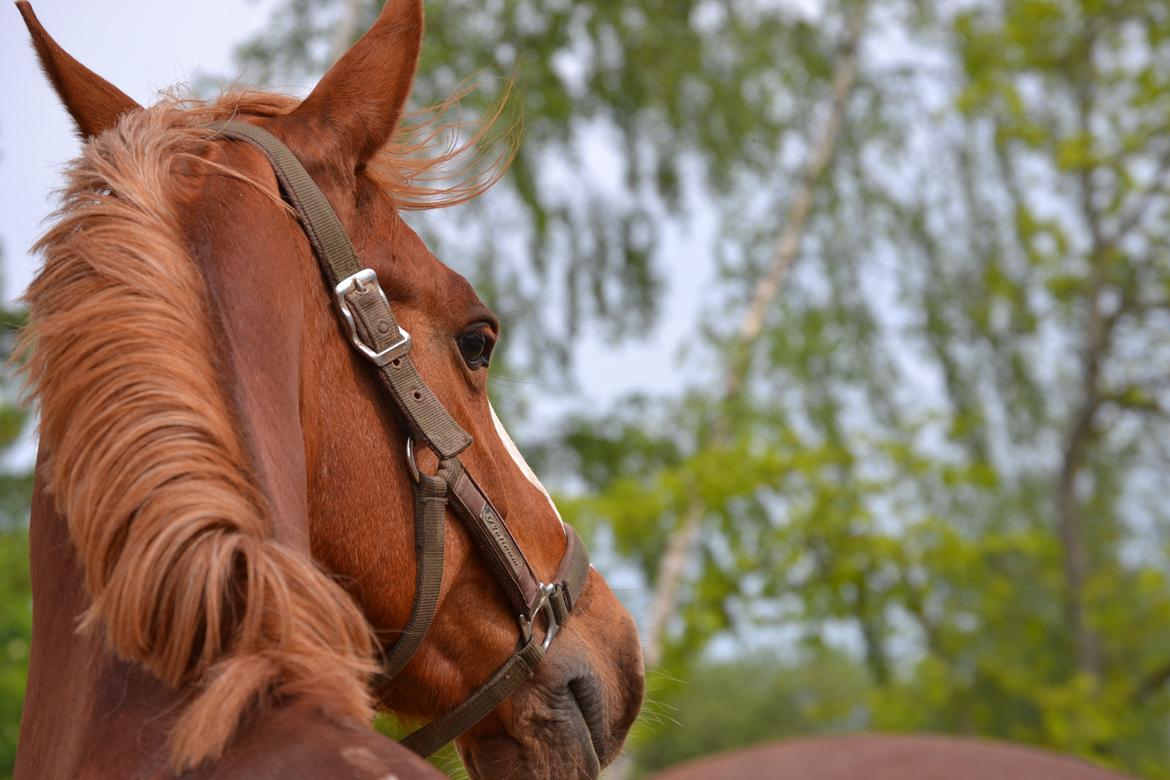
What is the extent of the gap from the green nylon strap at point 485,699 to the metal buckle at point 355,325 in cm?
56

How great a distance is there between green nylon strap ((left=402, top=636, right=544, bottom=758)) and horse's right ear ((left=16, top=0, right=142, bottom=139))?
1.07 meters

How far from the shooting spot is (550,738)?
192 centimetres

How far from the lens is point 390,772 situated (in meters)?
1.10

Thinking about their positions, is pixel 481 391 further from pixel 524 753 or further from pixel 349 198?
pixel 524 753

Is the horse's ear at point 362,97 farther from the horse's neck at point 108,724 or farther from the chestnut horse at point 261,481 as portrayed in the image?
the horse's neck at point 108,724

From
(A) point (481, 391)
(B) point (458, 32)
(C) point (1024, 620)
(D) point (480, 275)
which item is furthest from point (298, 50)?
(C) point (1024, 620)

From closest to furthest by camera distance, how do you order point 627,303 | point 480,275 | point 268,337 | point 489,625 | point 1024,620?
point 268,337 → point 489,625 → point 480,275 → point 627,303 → point 1024,620

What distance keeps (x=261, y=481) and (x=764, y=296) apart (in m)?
9.80

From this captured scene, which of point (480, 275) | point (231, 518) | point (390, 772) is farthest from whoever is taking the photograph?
point (480, 275)

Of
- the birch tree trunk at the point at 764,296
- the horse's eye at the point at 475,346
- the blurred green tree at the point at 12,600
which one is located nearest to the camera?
the horse's eye at the point at 475,346

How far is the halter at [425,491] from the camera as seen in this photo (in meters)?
1.60

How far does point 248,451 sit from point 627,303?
952cm

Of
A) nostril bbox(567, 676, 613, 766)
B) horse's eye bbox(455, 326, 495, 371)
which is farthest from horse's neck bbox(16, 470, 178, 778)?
nostril bbox(567, 676, 613, 766)

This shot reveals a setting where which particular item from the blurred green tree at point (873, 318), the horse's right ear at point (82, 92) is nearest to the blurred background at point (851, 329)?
the blurred green tree at point (873, 318)
